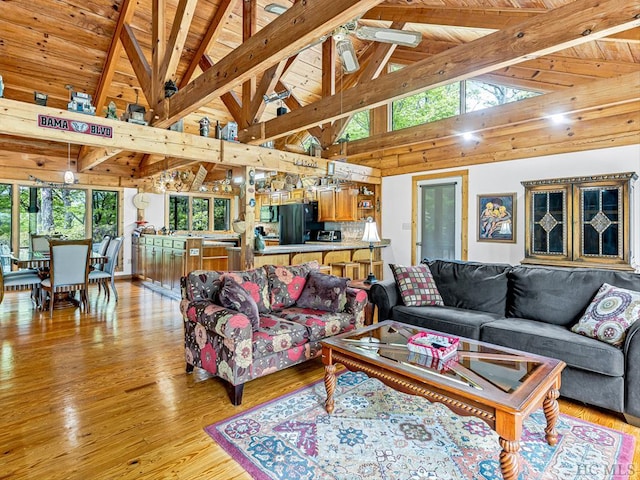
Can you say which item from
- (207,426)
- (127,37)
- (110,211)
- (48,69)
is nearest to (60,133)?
(127,37)

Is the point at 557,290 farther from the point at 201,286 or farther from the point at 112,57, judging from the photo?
the point at 112,57

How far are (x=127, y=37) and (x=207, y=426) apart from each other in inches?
204

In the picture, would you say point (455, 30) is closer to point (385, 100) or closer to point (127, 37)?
point (385, 100)

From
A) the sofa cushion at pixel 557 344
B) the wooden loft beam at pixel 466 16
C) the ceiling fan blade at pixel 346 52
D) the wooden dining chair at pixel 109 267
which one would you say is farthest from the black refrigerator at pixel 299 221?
the sofa cushion at pixel 557 344

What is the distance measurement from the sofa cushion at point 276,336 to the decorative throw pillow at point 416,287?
121 centimetres

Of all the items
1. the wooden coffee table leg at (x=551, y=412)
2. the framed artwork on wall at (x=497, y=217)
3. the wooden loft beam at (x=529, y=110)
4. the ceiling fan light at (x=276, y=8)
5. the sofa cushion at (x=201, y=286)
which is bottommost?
the wooden coffee table leg at (x=551, y=412)

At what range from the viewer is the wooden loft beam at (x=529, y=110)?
3.41m

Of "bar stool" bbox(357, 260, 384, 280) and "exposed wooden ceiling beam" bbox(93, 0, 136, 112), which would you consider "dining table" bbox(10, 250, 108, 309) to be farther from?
"bar stool" bbox(357, 260, 384, 280)

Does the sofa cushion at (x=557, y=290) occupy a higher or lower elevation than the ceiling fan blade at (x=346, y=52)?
lower

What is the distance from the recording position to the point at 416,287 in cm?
350

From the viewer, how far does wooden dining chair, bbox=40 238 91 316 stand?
4.49m

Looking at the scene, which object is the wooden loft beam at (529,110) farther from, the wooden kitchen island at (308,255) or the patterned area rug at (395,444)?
the patterned area rug at (395,444)

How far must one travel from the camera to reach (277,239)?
363 inches

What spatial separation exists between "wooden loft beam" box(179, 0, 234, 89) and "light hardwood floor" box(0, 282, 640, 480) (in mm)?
3800
